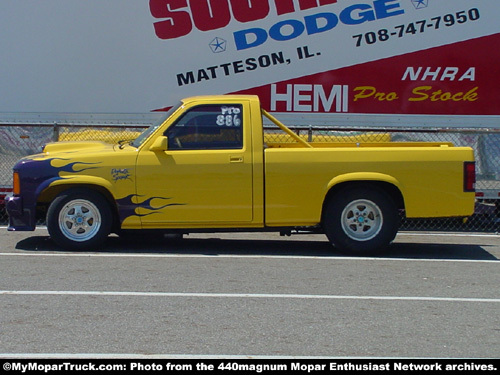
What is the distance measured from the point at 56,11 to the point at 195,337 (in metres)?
7.90

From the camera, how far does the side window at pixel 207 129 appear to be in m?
9.10

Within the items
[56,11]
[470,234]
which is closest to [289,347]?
[470,234]

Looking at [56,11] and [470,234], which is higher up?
[56,11]

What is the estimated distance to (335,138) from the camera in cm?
1176

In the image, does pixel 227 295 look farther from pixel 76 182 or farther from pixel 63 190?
pixel 63 190

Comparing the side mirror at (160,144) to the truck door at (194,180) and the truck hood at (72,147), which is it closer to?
the truck door at (194,180)

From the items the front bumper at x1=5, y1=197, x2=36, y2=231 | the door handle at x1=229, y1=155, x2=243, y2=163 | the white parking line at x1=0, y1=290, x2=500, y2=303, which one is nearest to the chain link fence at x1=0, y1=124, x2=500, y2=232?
the door handle at x1=229, y1=155, x2=243, y2=163

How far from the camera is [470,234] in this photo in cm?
1157

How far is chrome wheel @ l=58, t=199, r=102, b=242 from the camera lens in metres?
9.08

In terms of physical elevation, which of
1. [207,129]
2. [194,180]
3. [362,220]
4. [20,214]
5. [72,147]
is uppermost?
[207,129]

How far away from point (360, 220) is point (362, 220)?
0.02m

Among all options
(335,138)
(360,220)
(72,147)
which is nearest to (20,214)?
(72,147)
